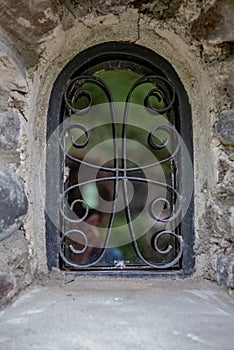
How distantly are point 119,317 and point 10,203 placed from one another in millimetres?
322

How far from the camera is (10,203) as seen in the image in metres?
0.87

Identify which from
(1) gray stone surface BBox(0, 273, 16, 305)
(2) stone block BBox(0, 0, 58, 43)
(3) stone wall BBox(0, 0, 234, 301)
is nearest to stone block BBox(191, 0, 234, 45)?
(3) stone wall BBox(0, 0, 234, 301)

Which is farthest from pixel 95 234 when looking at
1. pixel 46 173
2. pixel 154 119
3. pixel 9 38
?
pixel 9 38

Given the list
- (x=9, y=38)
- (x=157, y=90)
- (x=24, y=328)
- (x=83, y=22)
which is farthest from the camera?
(x=157, y=90)

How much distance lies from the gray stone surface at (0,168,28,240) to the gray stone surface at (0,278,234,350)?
0.16m

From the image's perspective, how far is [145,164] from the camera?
1.10 metres

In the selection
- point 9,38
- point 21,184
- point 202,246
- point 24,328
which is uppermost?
point 9,38

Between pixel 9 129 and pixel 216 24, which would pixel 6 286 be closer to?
pixel 9 129

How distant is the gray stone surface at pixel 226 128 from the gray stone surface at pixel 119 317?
0.35 m

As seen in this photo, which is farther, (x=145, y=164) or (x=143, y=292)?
(x=145, y=164)

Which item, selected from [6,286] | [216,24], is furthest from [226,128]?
[6,286]

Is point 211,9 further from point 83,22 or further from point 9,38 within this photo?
point 9,38

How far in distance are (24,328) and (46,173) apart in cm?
41

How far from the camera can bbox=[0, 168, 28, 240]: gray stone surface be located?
2.80 feet
